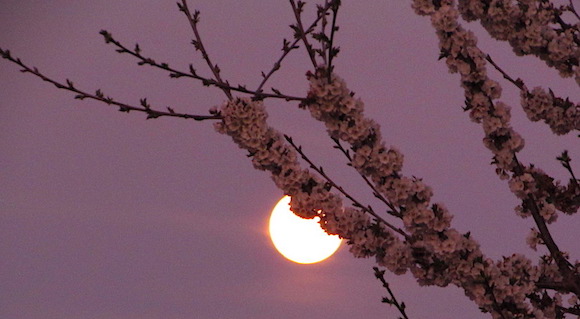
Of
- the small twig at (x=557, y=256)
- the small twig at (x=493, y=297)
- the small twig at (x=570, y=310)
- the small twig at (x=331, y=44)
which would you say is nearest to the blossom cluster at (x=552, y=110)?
the small twig at (x=557, y=256)

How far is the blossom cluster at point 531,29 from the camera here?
6.43 metres

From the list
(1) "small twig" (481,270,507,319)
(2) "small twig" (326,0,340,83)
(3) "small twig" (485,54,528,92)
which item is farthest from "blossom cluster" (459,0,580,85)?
(1) "small twig" (481,270,507,319)

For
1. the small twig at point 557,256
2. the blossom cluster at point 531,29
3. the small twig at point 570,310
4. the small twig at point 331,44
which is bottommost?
the small twig at point 570,310

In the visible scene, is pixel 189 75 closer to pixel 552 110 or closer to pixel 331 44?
pixel 331 44

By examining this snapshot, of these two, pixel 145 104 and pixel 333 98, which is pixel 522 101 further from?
pixel 145 104

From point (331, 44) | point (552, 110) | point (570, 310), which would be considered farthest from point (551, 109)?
point (331, 44)

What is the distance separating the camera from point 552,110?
681cm

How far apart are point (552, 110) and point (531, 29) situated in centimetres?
71

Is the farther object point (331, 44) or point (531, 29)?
point (531, 29)

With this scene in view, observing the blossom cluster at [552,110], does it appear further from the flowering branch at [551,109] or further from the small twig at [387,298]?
the small twig at [387,298]

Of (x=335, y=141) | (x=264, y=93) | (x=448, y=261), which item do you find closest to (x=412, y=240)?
(x=448, y=261)

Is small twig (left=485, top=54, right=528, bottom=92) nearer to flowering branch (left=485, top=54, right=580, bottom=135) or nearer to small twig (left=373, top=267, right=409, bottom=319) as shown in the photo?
flowering branch (left=485, top=54, right=580, bottom=135)

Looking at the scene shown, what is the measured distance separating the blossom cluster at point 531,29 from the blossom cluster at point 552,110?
233mm

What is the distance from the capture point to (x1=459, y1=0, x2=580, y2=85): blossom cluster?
21.1 ft
